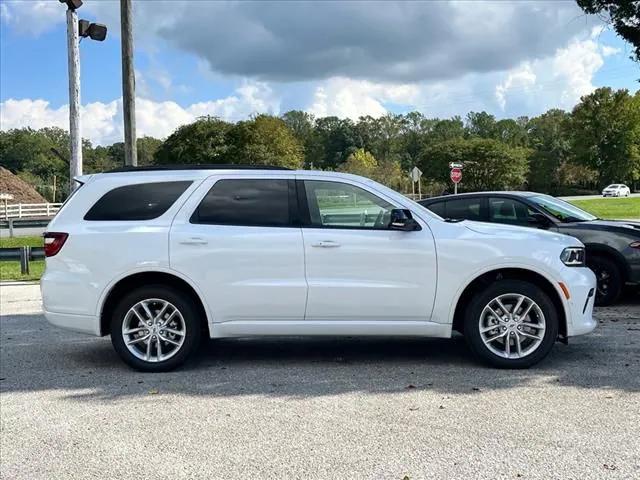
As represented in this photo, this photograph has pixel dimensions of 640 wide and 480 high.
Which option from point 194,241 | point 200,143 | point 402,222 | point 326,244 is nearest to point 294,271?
point 326,244

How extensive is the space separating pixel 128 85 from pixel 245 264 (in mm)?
8741

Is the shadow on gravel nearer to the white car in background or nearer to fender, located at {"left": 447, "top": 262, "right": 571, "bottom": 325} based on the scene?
fender, located at {"left": 447, "top": 262, "right": 571, "bottom": 325}

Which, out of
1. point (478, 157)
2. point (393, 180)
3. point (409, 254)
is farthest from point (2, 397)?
point (478, 157)

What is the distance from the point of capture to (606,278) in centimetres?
870

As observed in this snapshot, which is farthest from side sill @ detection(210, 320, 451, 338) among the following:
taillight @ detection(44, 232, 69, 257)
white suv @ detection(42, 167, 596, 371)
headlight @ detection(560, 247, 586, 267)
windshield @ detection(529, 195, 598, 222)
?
windshield @ detection(529, 195, 598, 222)

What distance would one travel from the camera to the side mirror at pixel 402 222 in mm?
5652

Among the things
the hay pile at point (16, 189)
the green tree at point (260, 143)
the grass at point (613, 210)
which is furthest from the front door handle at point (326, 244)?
the hay pile at point (16, 189)

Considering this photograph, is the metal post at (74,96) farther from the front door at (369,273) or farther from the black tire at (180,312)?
the front door at (369,273)

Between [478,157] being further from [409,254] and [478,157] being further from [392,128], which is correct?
[409,254]

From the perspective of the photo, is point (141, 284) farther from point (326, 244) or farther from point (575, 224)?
point (575, 224)

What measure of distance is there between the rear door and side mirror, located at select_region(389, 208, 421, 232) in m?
0.86


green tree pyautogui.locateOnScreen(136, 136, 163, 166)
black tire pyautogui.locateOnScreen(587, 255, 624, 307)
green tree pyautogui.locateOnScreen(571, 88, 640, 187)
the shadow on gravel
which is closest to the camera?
the shadow on gravel

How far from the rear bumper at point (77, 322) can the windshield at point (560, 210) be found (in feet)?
20.4

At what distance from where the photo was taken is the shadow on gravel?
533cm
